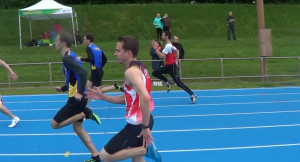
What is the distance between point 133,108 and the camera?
454cm

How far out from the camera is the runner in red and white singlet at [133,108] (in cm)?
423

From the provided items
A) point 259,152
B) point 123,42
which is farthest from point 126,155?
point 259,152

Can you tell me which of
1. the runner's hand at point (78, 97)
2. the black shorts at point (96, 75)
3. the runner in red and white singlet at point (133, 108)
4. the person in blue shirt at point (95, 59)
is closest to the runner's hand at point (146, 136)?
the runner in red and white singlet at point (133, 108)

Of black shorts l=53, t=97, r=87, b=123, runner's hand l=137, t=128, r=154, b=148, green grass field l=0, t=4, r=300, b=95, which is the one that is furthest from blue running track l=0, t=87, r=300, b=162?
green grass field l=0, t=4, r=300, b=95

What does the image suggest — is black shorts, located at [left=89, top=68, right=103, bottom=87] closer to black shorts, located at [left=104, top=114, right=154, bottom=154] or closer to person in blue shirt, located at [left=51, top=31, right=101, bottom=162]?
person in blue shirt, located at [left=51, top=31, right=101, bottom=162]

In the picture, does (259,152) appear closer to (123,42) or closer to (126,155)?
(126,155)

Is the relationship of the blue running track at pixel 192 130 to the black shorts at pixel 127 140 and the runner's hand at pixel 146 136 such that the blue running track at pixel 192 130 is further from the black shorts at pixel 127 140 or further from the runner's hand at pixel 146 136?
the runner's hand at pixel 146 136

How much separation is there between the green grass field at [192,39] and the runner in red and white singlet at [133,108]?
34.6 ft

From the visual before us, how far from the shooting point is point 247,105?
36.6 ft

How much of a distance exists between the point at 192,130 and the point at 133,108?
3.97 meters

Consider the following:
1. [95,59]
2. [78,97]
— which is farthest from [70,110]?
[95,59]

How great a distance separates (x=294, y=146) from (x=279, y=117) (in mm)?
2583

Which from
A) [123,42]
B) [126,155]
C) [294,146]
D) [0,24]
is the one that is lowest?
[294,146]

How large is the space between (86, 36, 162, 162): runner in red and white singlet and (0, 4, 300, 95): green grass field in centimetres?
1054
